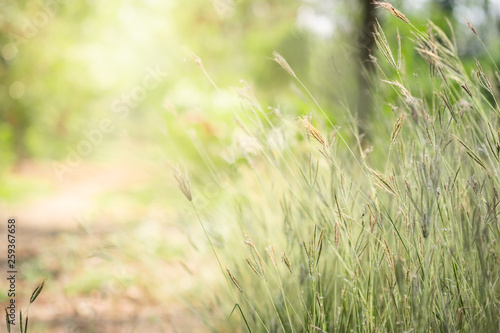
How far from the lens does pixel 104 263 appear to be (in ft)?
11.0

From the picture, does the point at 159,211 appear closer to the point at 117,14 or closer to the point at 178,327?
the point at 178,327

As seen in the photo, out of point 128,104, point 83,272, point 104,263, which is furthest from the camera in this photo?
point 128,104

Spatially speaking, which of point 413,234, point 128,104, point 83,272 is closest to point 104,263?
point 83,272

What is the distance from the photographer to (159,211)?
16.1 feet

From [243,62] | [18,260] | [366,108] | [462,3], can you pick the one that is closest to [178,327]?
[18,260]

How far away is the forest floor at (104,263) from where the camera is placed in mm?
2391

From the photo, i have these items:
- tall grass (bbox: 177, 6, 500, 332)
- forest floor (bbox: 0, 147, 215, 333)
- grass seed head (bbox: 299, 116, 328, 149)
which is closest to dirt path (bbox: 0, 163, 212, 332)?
forest floor (bbox: 0, 147, 215, 333)

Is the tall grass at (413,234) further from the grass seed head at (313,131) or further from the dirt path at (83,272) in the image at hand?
the dirt path at (83,272)

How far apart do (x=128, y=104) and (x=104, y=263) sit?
658cm

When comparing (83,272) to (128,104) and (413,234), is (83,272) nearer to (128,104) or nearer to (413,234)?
(413,234)

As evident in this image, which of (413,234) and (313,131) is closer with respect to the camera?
(313,131)

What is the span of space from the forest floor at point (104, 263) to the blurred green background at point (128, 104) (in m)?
0.02

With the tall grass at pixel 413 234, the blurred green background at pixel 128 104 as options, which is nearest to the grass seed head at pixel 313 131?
the tall grass at pixel 413 234

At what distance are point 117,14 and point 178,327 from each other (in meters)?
5.24
